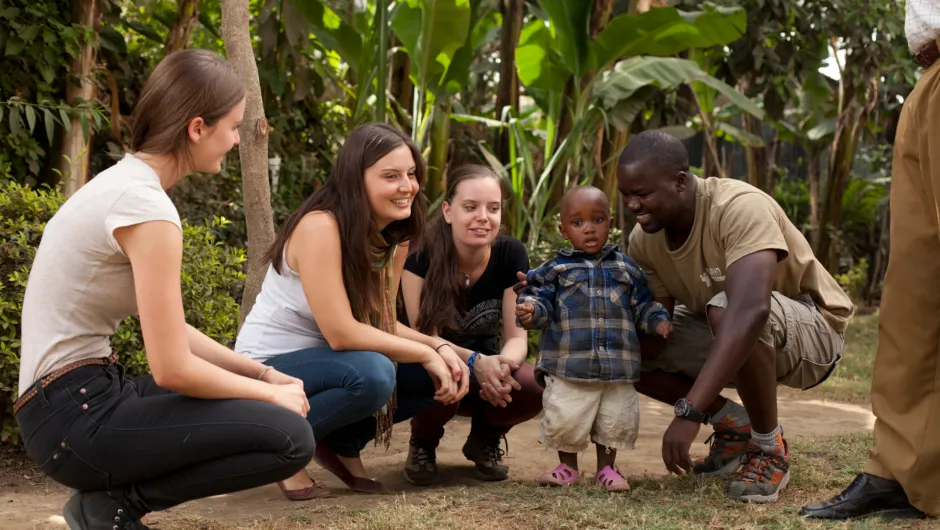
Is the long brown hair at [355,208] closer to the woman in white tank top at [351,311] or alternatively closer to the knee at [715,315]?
the woman in white tank top at [351,311]

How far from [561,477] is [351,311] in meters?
0.93

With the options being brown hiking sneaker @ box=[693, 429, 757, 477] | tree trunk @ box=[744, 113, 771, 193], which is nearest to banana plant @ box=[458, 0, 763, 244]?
brown hiking sneaker @ box=[693, 429, 757, 477]

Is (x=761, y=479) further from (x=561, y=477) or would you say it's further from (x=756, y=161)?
(x=756, y=161)

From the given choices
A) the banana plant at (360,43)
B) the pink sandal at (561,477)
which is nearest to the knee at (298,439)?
the pink sandal at (561,477)

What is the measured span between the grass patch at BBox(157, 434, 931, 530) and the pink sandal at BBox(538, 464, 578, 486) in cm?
6

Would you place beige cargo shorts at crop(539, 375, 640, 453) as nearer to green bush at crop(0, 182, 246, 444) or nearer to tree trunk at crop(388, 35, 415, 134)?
green bush at crop(0, 182, 246, 444)

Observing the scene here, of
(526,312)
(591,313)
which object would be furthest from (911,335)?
(526,312)

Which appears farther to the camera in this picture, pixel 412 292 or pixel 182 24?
pixel 182 24

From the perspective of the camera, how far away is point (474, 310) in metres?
3.97

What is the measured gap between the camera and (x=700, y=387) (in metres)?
3.10

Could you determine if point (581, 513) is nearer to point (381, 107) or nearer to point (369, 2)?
point (381, 107)

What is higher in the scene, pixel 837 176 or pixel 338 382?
pixel 837 176

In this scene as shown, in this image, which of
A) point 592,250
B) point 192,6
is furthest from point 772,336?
point 192,6

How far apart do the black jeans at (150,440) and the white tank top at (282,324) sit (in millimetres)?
805
